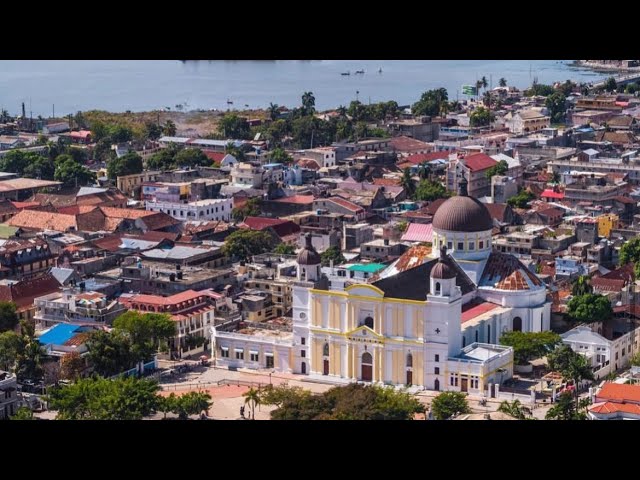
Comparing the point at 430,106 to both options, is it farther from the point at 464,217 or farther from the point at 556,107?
the point at 464,217

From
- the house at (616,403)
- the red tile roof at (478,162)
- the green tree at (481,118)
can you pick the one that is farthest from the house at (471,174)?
the house at (616,403)

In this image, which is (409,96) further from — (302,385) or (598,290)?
(302,385)

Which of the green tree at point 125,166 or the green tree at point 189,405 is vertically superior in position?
the green tree at point 125,166

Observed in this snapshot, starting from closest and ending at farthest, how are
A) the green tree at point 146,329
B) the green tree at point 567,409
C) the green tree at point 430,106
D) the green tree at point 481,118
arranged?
the green tree at point 567,409, the green tree at point 146,329, the green tree at point 481,118, the green tree at point 430,106

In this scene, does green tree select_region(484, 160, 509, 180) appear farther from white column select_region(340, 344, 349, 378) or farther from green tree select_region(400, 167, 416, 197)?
white column select_region(340, 344, 349, 378)

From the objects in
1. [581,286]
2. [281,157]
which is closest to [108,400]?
[581,286]

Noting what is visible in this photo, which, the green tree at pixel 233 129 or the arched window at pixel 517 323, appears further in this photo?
the green tree at pixel 233 129

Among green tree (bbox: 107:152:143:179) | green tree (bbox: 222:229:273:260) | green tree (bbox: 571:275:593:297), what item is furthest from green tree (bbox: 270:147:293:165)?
green tree (bbox: 571:275:593:297)

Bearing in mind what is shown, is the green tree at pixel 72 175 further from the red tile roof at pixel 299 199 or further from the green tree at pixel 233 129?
the green tree at pixel 233 129
